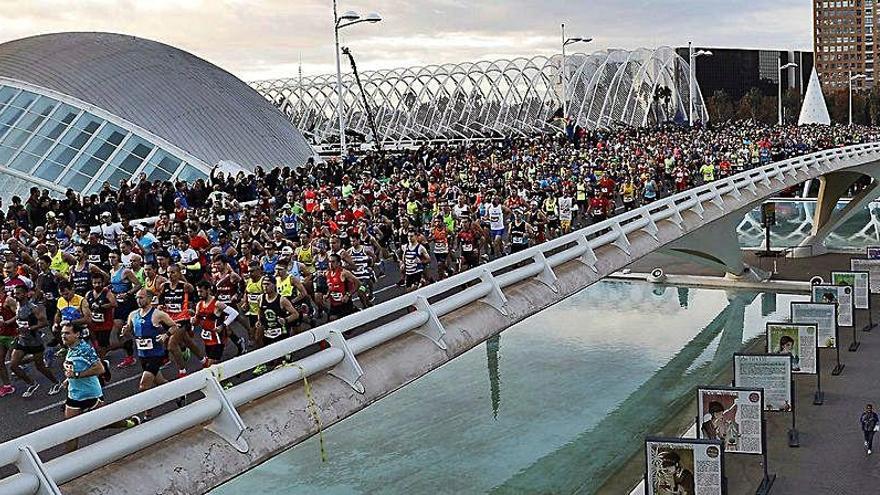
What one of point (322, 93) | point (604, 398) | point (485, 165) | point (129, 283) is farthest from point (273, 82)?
point (129, 283)

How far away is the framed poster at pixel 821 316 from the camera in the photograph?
26125mm

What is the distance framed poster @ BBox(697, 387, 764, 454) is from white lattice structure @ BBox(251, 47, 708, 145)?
328 feet

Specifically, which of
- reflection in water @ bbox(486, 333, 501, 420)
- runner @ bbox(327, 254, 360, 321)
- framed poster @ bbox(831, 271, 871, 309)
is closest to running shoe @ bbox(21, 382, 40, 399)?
runner @ bbox(327, 254, 360, 321)

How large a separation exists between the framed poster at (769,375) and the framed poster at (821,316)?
6.11 metres

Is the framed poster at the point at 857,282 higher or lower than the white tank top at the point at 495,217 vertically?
lower

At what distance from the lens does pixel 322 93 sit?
444 feet

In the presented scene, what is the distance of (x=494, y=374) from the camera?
1243 inches

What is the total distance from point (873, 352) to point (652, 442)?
52.0 feet

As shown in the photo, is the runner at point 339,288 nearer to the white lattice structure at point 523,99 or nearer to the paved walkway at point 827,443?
the paved walkway at point 827,443

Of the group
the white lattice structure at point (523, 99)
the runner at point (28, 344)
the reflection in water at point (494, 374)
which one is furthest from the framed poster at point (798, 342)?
the white lattice structure at point (523, 99)

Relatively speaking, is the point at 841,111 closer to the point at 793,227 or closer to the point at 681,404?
the point at 793,227

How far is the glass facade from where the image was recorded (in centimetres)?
3475

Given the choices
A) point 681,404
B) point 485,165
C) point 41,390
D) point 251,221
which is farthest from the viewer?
point 485,165

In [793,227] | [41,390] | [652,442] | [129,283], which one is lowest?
[793,227]
